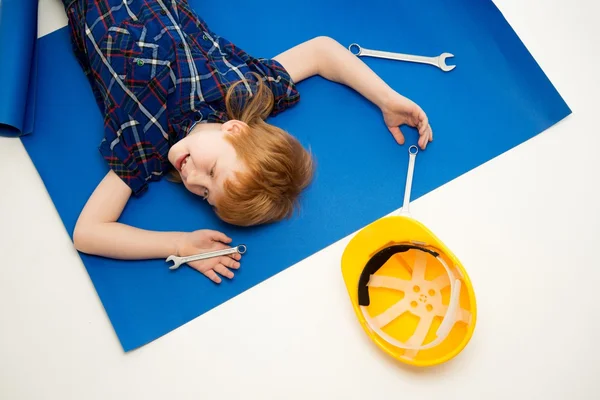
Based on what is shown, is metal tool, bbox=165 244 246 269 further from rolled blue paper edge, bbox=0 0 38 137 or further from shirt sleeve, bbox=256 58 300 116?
rolled blue paper edge, bbox=0 0 38 137

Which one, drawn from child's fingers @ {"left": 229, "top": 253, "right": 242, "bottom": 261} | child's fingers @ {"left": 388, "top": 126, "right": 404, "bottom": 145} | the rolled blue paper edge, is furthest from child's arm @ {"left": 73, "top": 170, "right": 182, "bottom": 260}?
child's fingers @ {"left": 388, "top": 126, "right": 404, "bottom": 145}

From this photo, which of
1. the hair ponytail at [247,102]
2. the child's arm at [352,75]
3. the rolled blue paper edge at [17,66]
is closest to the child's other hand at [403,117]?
the child's arm at [352,75]

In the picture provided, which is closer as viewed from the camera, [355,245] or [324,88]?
[355,245]

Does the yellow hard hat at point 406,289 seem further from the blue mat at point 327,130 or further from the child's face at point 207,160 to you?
the child's face at point 207,160

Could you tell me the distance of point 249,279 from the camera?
2.87ft

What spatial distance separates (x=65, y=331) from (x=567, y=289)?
2.90ft

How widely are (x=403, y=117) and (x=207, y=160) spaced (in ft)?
1.30

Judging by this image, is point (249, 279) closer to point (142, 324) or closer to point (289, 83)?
point (142, 324)

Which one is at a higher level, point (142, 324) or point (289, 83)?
point (289, 83)

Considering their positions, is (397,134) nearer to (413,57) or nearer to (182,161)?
(413,57)

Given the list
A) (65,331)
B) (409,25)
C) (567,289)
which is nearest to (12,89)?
(65,331)

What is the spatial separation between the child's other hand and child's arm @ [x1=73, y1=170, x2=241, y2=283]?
0.39 m

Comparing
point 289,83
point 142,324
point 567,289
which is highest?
point 567,289

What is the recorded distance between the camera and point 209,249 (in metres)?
0.88
